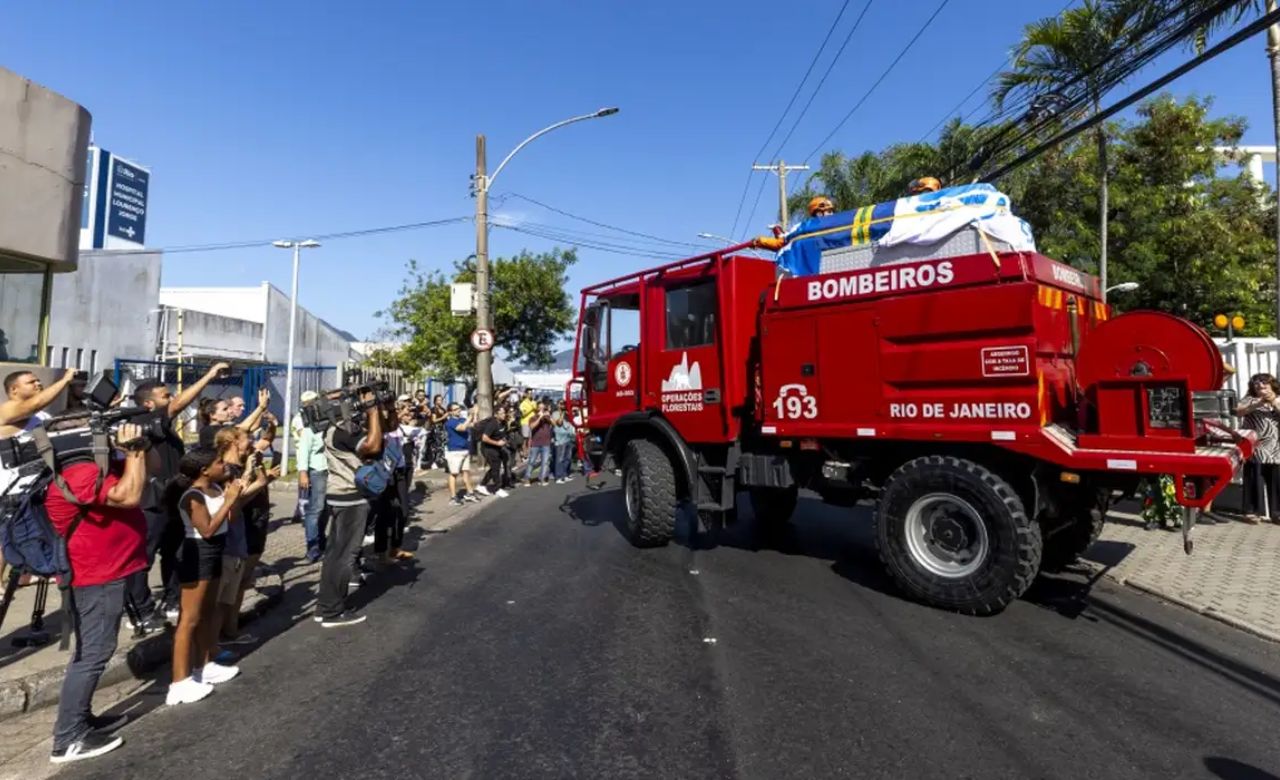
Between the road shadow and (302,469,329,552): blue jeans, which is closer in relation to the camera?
the road shadow

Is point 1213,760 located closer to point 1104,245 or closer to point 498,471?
point 498,471

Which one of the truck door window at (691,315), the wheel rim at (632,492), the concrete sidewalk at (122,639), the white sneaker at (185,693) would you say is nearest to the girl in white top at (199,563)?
the white sneaker at (185,693)

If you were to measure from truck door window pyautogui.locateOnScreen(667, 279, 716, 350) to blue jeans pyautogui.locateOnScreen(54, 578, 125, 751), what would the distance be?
17.4ft

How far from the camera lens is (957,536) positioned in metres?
5.66

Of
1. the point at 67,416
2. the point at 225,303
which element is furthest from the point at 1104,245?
the point at 225,303

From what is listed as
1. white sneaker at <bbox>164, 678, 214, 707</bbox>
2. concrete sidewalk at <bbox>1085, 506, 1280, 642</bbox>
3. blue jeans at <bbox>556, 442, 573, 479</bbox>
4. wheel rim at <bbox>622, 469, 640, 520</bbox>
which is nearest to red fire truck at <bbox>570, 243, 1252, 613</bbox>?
wheel rim at <bbox>622, 469, 640, 520</bbox>

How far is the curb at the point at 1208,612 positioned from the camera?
5023 mm

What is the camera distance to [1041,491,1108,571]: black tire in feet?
20.0

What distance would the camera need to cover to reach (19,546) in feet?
12.1

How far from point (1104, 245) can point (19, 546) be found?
74.2ft

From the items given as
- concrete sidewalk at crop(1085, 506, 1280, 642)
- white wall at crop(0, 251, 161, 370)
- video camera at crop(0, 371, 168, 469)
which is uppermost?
white wall at crop(0, 251, 161, 370)

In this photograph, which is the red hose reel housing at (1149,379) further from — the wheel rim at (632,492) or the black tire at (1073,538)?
the wheel rim at (632,492)

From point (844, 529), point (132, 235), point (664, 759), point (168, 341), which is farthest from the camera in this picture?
point (132, 235)

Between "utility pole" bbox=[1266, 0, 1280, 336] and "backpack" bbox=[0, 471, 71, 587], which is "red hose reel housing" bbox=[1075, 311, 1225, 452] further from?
"utility pole" bbox=[1266, 0, 1280, 336]
